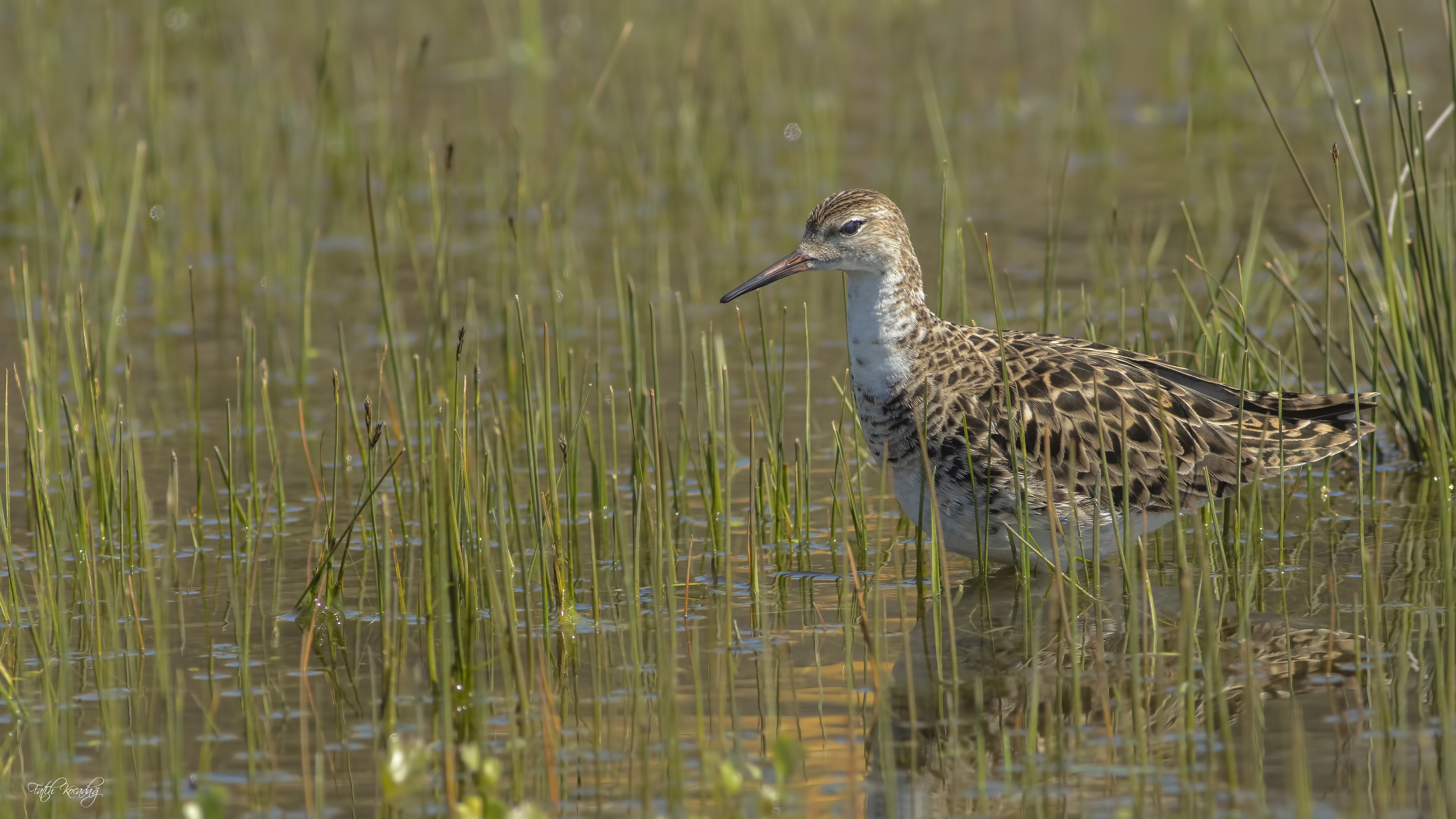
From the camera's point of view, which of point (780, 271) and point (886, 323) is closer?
point (886, 323)

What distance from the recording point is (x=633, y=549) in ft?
23.1

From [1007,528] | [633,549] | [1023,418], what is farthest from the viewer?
[633,549]

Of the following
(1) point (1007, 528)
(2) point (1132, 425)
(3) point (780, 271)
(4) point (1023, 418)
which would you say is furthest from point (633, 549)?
(2) point (1132, 425)

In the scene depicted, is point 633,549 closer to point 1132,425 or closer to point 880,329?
point 880,329

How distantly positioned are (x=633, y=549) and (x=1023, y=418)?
165 cm

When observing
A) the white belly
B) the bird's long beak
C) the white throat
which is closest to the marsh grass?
the white belly

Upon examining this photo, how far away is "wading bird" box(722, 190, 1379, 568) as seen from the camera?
684 centimetres

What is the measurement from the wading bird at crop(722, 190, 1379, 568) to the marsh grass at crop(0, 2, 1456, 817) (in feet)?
0.71

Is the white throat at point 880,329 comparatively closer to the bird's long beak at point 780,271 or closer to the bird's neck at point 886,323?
the bird's neck at point 886,323

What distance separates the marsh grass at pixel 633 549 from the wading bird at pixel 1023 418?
22 centimetres

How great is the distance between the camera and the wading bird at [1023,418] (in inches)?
269

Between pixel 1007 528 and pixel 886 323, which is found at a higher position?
pixel 886 323

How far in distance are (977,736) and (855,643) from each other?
1033mm

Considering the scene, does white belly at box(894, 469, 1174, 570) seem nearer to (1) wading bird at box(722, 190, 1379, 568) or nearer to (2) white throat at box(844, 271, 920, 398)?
(1) wading bird at box(722, 190, 1379, 568)
